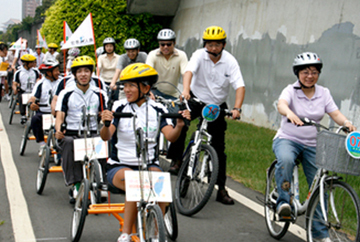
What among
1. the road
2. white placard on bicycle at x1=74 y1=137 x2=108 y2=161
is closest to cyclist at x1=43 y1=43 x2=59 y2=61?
the road

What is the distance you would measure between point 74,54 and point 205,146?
760cm

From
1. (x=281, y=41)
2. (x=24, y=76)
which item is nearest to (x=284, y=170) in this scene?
(x=281, y=41)

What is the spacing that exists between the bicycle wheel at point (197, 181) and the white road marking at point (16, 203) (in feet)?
5.87

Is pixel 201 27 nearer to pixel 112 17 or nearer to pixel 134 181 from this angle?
pixel 112 17

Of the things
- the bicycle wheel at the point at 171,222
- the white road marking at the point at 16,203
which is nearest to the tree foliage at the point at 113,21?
the white road marking at the point at 16,203

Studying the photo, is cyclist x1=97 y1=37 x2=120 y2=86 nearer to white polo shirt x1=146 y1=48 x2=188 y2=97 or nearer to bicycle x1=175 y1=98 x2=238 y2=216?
white polo shirt x1=146 y1=48 x2=188 y2=97

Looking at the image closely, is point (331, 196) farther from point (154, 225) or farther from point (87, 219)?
point (87, 219)

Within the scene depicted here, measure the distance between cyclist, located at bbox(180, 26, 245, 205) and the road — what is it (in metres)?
0.49

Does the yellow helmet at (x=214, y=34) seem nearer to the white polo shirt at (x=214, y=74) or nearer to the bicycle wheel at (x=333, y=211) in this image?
the white polo shirt at (x=214, y=74)

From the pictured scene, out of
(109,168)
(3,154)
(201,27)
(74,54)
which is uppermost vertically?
(201,27)

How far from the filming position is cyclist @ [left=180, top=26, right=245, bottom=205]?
668 centimetres

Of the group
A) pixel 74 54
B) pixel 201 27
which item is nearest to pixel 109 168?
pixel 74 54

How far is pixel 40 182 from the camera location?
729cm

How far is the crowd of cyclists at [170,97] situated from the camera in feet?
15.6
